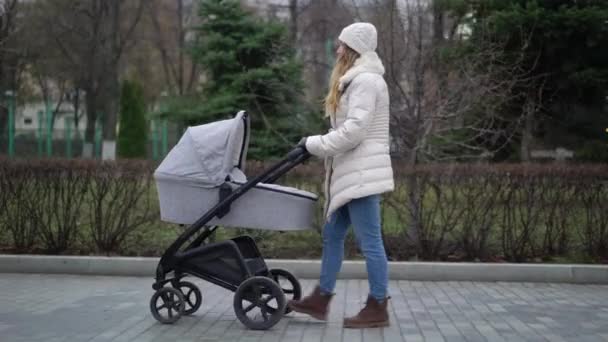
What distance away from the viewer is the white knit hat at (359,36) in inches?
222

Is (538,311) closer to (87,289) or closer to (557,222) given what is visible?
(557,222)

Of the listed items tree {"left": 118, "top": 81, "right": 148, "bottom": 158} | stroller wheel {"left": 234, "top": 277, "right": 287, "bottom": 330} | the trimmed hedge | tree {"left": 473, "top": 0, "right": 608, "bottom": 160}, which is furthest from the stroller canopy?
tree {"left": 118, "top": 81, "right": 148, "bottom": 158}

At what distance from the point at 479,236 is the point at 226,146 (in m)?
3.56

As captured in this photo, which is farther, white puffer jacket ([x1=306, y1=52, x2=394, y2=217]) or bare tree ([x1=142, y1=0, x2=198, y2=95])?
bare tree ([x1=142, y1=0, x2=198, y2=95])

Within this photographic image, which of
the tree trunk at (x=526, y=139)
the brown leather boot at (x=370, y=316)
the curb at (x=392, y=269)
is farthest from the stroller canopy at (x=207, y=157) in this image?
the tree trunk at (x=526, y=139)

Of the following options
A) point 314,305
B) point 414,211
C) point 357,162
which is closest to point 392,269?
point 414,211

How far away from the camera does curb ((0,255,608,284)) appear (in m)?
7.59

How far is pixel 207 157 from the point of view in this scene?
5.67 meters

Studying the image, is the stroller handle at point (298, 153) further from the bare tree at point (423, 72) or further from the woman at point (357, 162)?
the bare tree at point (423, 72)

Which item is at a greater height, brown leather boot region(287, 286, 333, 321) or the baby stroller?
the baby stroller

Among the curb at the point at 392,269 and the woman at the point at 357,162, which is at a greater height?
the woman at the point at 357,162

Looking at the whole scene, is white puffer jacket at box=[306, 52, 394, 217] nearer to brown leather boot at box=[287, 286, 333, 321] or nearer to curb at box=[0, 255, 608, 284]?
brown leather boot at box=[287, 286, 333, 321]

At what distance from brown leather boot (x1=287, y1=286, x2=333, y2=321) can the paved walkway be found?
94mm

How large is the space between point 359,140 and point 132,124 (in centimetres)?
2921
